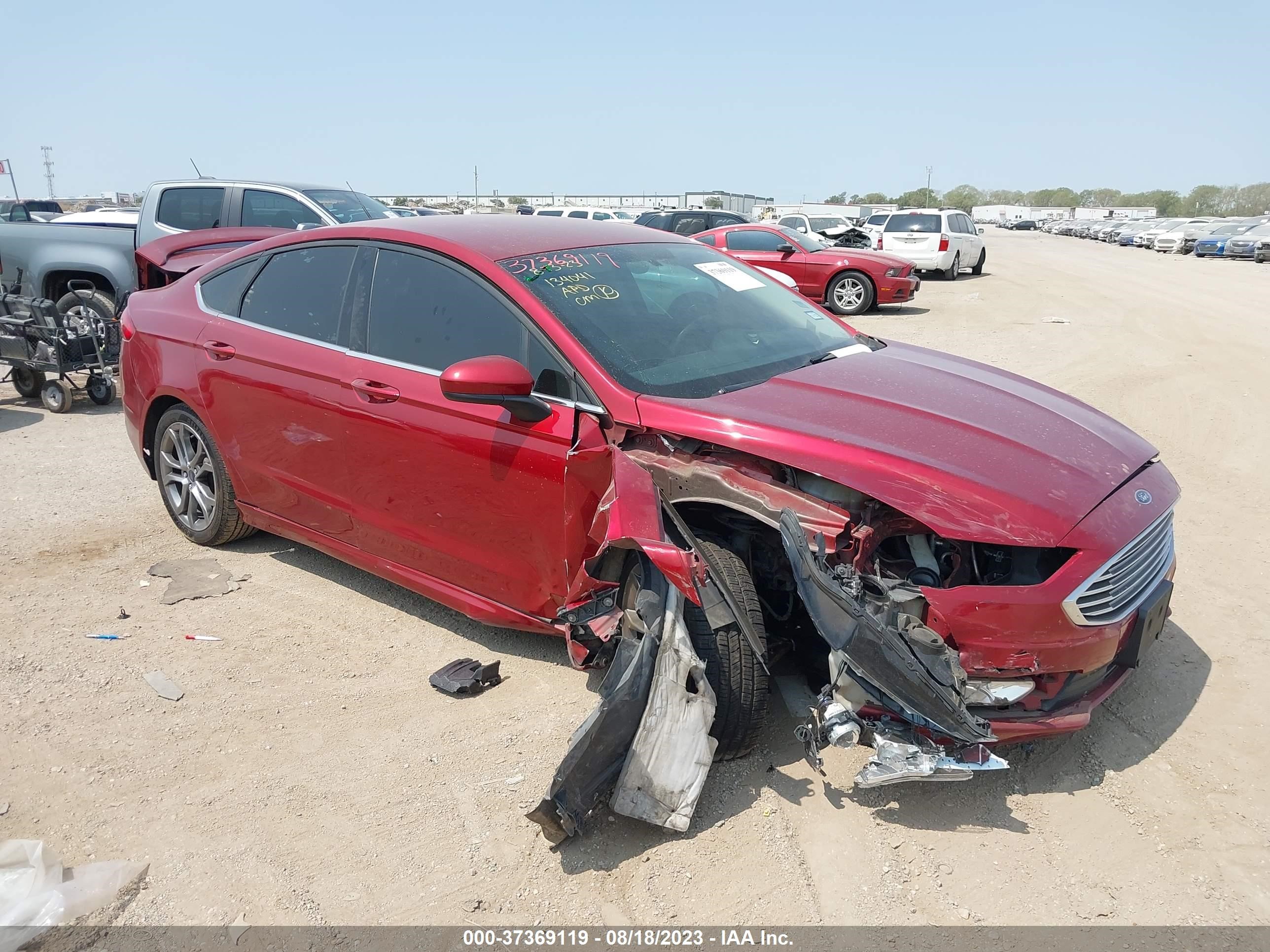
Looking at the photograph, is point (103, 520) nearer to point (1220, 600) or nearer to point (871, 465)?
point (871, 465)

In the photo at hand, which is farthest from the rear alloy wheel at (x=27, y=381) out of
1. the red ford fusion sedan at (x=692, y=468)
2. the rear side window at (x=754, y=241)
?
the rear side window at (x=754, y=241)

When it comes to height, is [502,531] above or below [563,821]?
above

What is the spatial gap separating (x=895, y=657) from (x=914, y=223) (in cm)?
2132

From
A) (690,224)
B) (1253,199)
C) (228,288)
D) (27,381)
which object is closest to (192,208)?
(27,381)

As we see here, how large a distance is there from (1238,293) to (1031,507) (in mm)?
19222

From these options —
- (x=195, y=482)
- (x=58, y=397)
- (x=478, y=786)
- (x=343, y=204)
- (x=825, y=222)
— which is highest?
(x=343, y=204)

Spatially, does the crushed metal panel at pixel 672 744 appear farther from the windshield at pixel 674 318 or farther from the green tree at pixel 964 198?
the green tree at pixel 964 198

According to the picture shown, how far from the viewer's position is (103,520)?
18.9 feet

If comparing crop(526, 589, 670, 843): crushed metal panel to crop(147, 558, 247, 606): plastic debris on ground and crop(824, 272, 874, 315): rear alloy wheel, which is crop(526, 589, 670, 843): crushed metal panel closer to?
crop(147, 558, 247, 606): plastic debris on ground

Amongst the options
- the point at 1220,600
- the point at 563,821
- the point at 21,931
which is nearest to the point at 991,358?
the point at 1220,600

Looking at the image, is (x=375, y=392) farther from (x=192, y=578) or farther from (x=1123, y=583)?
(x=1123, y=583)

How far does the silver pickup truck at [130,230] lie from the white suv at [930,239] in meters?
15.0

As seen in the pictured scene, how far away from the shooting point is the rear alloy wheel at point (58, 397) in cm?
892

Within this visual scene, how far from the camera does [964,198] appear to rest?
5994 inches
